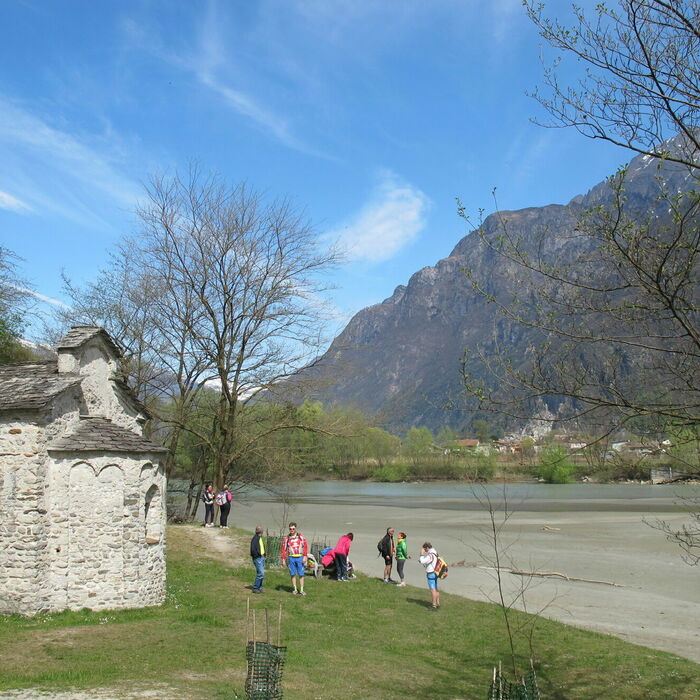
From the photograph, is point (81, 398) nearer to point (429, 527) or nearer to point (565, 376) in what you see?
point (565, 376)

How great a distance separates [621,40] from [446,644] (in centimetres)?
1061

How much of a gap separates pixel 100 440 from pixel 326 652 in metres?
6.20

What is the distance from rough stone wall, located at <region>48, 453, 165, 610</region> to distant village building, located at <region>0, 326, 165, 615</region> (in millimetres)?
19

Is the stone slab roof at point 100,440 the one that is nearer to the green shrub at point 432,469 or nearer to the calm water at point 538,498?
the calm water at point 538,498

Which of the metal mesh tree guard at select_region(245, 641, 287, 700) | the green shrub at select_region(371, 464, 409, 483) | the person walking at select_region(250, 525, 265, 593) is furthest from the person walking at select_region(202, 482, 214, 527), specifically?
the green shrub at select_region(371, 464, 409, 483)

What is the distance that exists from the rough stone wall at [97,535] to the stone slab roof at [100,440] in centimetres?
22

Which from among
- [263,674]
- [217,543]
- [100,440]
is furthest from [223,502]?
[263,674]

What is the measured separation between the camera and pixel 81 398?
47.6ft

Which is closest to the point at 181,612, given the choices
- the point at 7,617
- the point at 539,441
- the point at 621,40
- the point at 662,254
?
the point at 7,617

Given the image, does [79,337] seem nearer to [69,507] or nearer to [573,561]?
[69,507]

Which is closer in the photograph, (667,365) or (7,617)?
(667,365)

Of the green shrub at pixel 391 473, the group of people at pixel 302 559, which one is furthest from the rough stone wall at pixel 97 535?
the green shrub at pixel 391 473

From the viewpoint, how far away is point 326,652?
1139 cm

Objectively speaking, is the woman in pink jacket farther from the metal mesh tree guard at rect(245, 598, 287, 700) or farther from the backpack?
the metal mesh tree guard at rect(245, 598, 287, 700)
